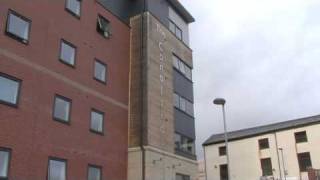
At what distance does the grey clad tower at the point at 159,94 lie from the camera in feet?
78.5

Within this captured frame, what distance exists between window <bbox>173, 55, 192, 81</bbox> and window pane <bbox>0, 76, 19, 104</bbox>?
13.2 meters

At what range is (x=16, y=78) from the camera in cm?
1766

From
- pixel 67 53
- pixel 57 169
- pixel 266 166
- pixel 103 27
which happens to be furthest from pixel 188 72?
pixel 266 166

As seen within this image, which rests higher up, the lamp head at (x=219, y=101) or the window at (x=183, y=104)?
the window at (x=183, y=104)

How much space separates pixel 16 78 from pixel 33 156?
326 cm

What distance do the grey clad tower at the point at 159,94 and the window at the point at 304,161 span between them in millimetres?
21507

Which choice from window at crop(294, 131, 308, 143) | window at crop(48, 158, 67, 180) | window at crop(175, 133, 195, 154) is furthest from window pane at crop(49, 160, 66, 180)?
window at crop(294, 131, 308, 143)

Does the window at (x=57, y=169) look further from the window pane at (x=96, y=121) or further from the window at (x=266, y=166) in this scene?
the window at (x=266, y=166)

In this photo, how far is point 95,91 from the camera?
73.0 ft

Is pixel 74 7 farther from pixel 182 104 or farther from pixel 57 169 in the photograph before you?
pixel 182 104

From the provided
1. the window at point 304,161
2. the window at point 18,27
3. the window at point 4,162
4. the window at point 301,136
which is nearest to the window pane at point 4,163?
the window at point 4,162

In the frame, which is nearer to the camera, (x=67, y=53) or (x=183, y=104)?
(x=67, y=53)

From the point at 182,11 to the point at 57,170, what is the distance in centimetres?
1666

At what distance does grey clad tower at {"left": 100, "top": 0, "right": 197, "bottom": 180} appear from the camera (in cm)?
2394
